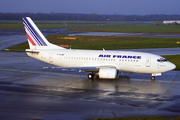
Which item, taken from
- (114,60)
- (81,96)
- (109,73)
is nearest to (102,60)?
(114,60)

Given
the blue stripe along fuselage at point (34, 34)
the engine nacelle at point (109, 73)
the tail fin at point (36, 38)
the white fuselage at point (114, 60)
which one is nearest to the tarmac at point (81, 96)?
the engine nacelle at point (109, 73)

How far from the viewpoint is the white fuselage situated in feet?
120

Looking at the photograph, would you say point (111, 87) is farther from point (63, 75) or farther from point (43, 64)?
point (43, 64)

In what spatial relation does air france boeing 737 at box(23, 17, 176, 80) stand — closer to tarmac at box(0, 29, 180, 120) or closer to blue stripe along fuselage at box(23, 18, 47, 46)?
blue stripe along fuselage at box(23, 18, 47, 46)

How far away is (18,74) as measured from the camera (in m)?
40.7

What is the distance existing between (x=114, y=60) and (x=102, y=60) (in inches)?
67.6

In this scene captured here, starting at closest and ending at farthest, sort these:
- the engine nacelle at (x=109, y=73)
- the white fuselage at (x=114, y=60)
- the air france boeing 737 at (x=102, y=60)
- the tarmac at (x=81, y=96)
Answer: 1. the tarmac at (x=81, y=96)
2. the engine nacelle at (x=109, y=73)
3. the air france boeing 737 at (x=102, y=60)
4. the white fuselage at (x=114, y=60)

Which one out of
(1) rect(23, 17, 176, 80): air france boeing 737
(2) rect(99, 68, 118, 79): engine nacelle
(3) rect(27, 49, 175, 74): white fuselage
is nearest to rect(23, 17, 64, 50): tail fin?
(1) rect(23, 17, 176, 80): air france boeing 737

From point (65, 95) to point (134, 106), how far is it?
799cm

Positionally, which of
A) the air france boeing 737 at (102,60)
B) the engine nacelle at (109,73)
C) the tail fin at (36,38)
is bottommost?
the engine nacelle at (109,73)

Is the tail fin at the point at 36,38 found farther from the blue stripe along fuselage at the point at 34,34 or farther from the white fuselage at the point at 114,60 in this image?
the white fuselage at the point at 114,60

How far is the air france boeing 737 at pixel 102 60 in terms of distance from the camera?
36312mm

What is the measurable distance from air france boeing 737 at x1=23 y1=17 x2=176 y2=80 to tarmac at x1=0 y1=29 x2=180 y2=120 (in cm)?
158

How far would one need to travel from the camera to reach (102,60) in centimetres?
3756
